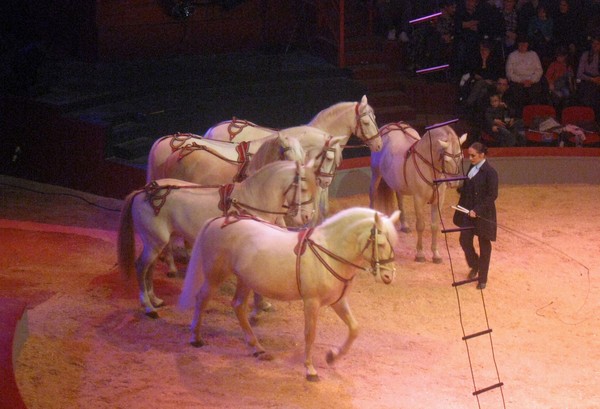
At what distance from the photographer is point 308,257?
7148mm

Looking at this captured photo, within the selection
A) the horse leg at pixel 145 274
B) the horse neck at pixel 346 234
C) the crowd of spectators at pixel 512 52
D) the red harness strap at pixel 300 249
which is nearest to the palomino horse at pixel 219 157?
the horse leg at pixel 145 274

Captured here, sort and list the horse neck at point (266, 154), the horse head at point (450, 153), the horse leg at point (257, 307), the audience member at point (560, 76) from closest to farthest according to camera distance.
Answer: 1. the horse leg at point (257, 307)
2. the horse neck at point (266, 154)
3. the horse head at point (450, 153)
4. the audience member at point (560, 76)

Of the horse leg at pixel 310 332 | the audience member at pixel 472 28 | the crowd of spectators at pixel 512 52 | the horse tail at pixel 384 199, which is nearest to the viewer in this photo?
the horse leg at pixel 310 332

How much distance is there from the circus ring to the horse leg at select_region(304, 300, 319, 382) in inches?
4.1

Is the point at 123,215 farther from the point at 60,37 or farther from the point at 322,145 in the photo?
the point at 60,37

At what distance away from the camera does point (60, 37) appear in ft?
49.3

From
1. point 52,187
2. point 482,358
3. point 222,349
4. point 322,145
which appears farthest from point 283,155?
point 52,187

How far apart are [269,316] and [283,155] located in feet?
5.26

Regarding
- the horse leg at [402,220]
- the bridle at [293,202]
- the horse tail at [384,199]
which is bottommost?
the horse leg at [402,220]

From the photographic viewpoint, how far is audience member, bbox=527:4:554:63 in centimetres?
1586

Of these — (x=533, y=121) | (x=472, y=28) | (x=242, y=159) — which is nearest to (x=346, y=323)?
(x=242, y=159)

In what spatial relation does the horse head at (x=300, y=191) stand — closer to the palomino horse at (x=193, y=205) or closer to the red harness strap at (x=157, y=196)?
the palomino horse at (x=193, y=205)

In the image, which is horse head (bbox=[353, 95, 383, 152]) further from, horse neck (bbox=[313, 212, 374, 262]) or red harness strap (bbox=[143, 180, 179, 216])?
horse neck (bbox=[313, 212, 374, 262])

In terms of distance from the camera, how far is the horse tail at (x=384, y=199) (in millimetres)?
11289
